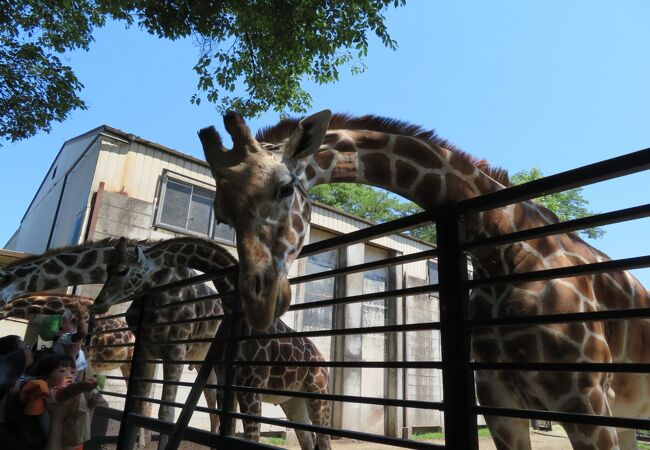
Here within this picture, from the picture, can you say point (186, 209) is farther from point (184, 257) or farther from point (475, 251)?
point (475, 251)

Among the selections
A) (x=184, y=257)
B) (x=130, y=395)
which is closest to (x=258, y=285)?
(x=130, y=395)

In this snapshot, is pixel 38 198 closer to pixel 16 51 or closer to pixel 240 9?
pixel 16 51

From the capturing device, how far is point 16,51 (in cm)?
750

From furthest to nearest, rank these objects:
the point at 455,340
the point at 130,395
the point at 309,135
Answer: the point at 130,395
the point at 309,135
the point at 455,340

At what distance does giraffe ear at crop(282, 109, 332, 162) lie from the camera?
2.36 m

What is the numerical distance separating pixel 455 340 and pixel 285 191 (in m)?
1.06

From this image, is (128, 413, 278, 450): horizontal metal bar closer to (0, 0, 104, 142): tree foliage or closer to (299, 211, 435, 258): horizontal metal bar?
Result: (299, 211, 435, 258): horizontal metal bar

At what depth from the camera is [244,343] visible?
16.8ft

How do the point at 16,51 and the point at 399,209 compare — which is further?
the point at 399,209

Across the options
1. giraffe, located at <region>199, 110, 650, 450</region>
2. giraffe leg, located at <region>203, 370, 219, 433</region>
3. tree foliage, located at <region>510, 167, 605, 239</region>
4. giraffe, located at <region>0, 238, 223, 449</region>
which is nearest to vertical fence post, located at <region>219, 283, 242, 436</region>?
giraffe, located at <region>199, 110, 650, 450</region>

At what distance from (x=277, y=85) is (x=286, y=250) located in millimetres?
6556

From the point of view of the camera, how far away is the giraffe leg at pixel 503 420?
2.18 metres

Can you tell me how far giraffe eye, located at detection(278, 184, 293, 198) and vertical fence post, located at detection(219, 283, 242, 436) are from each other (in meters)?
1.02

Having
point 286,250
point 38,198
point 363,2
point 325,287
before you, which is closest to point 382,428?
point 325,287
